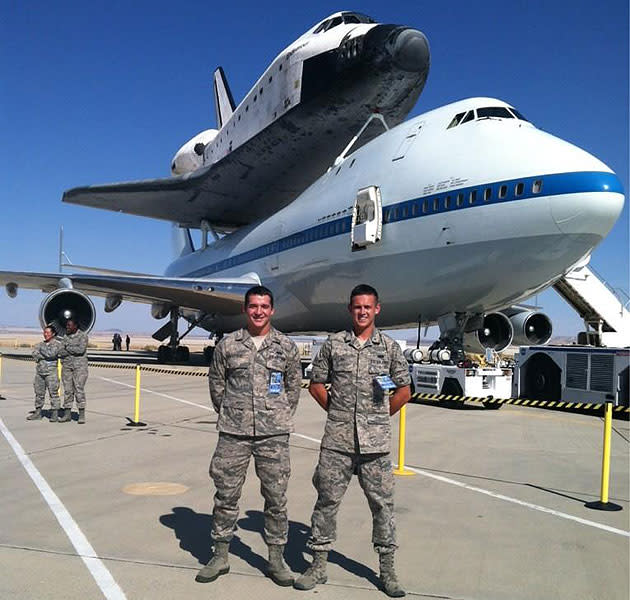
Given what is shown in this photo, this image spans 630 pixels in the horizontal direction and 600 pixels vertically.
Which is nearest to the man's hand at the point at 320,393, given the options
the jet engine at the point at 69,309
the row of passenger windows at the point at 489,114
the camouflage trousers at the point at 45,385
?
the camouflage trousers at the point at 45,385

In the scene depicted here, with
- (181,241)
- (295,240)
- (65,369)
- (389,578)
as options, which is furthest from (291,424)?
(181,241)

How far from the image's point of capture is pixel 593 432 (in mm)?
9219

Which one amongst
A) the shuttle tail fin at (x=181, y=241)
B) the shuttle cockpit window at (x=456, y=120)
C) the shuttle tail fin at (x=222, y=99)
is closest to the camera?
the shuttle cockpit window at (x=456, y=120)

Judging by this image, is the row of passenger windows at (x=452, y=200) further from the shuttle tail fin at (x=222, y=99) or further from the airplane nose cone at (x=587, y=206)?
the shuttle tail fin at (x=222, y=99)

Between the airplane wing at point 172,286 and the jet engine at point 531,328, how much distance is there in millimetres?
7444

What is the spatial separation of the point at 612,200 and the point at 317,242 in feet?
21.8

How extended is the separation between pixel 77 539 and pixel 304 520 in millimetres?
1582

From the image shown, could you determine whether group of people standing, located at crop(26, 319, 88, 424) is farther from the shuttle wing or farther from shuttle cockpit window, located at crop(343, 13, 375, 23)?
shuttle cockpit window, located at crop(343, 13, 375, 23)

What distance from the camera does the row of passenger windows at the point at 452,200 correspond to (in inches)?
406

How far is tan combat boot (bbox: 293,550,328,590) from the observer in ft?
11.2

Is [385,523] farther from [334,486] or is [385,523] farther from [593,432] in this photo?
[593,432]

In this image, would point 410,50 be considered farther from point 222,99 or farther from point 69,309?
point 222,99

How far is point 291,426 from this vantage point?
3885mm

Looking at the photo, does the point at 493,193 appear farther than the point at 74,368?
Yes
